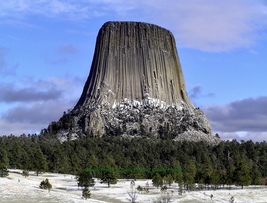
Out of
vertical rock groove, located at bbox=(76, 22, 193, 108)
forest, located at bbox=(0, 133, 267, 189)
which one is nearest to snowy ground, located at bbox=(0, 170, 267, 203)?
forest, located at bbox=(0, 133, 267, 189)

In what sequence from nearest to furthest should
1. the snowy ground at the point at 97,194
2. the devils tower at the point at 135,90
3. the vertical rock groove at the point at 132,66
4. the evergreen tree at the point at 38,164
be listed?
the snowy ground at the point at 97,194
the evergreen tree at the point at 38,164
the devils tower at the point at 135,90
the vertical rock groove at the point at 132,66

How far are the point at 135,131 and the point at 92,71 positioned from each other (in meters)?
30.7

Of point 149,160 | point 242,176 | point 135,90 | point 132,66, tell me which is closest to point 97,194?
point 242,176

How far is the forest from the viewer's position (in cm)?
8306

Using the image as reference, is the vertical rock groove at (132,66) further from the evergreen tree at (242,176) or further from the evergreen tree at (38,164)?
the evergreen tree at (242,176)

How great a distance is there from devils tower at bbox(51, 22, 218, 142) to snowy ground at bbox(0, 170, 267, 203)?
8015 cm

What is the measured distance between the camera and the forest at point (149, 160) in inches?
3270

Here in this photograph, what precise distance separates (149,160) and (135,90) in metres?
63.4

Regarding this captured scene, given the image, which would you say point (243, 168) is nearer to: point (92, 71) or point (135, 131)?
point (135, 131)

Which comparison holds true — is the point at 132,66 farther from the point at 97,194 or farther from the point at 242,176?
the point at 97,194

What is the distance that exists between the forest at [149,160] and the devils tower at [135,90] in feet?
67.7

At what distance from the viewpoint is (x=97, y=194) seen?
230 feet

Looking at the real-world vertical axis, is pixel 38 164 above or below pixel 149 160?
below

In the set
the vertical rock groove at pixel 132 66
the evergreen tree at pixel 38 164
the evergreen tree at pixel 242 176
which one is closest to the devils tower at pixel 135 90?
the vertical rock groove at pixel 132 66
